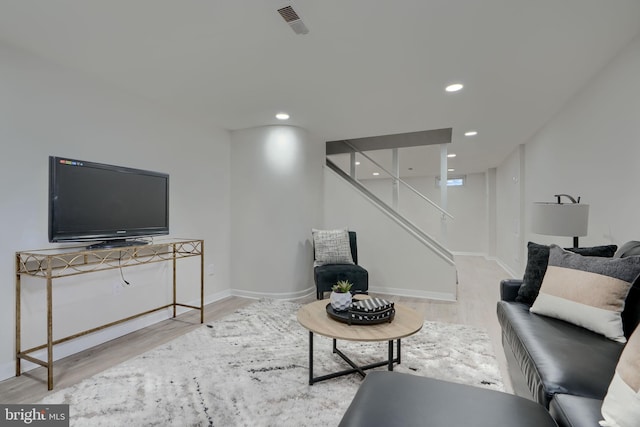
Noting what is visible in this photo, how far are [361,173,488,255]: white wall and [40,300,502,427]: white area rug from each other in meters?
6.18

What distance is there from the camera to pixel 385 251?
178 inches

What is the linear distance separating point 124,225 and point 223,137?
76.1 inches

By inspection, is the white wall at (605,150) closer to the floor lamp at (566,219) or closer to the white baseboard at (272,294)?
the floor lamp at (566,219)

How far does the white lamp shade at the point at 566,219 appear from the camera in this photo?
2.32m

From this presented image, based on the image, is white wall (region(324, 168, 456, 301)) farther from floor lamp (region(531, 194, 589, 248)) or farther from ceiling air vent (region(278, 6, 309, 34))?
ceiling air vent (region(278, 6, 309, 34))

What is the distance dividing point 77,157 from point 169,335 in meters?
1.78

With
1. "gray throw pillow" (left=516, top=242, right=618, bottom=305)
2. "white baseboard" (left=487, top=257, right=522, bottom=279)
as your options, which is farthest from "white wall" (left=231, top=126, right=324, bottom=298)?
"white baseboard" (left=487, top=257, right=522, bottom=279)

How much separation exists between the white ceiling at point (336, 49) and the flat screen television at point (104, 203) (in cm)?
84

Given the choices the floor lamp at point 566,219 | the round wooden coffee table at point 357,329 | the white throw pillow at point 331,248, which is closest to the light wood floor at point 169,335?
the white throw pillow at point 331,248

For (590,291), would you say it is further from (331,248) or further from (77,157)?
(77,157)

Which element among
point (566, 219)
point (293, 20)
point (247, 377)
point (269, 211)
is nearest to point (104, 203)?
point (247, 377)

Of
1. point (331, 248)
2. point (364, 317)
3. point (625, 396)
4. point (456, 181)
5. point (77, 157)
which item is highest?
point (456, 181)

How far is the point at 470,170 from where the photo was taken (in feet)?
26.0

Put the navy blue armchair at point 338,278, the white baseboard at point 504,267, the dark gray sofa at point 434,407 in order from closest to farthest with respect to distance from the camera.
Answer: the dark gray sofa at point 434,407 → the navy blue armchair at point 338,278 → the white baseboard at point 504,267
